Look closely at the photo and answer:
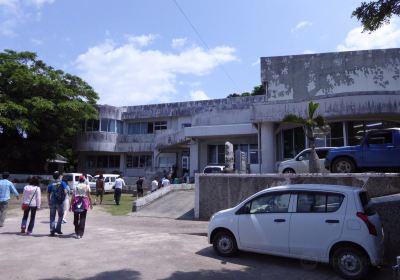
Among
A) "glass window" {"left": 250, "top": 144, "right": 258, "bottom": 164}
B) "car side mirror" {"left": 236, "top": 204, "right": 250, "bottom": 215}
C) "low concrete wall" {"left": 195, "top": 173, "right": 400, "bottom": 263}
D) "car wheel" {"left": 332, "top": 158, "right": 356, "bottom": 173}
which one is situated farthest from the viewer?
"glass window" {"left": 250, "top": 144, "right": 258, "bottom": 164}

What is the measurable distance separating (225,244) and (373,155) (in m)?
7.94

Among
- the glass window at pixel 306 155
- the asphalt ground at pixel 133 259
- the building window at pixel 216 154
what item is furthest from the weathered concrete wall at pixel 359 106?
the asphalt ground at pixel 133 259

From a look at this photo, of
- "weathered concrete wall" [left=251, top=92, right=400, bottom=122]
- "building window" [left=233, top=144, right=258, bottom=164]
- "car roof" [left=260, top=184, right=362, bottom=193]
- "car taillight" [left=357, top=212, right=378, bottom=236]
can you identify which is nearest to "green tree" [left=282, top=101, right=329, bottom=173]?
"weathered concrete wall" [left=251, top=92, right=400, bottom=122]

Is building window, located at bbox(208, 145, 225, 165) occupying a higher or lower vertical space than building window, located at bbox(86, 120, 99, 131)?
lower

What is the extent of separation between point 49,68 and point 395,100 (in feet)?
97.0

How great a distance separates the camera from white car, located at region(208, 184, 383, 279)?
6.95 metres

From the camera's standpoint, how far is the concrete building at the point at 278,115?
21.5 metres

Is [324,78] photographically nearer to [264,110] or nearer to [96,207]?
[264,110]

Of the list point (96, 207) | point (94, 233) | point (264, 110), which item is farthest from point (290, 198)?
point (264, 110)

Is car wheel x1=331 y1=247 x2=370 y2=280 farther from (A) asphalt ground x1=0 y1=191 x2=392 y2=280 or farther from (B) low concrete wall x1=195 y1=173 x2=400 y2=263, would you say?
(B) low concrete wall x1=195 y1=173 x2=400 y2=263

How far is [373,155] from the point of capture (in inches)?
549

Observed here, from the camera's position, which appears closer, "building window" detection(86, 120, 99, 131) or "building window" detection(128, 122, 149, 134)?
"building window" detection(86, 120, 99, 131)

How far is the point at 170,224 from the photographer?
14.0 metres

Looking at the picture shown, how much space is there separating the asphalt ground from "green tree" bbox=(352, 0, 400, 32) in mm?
4752
